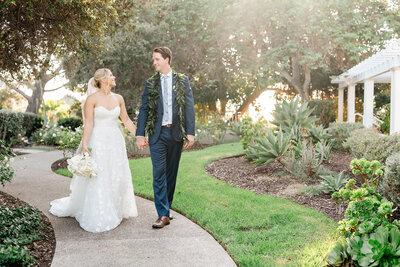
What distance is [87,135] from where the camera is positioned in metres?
4.82

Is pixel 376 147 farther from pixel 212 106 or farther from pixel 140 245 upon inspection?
pixel 212 106

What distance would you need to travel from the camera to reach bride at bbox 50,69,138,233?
15.2 feet

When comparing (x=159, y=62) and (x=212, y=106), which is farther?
(x=212, y=106)

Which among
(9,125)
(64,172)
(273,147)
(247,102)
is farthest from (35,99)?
(273,147)

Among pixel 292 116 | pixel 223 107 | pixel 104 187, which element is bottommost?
pixel 104 187

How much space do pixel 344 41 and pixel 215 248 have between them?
15456 mm

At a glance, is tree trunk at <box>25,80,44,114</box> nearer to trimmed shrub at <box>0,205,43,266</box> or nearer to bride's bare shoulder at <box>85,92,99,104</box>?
trimmed shrub at <box>0,205,43,266</box>

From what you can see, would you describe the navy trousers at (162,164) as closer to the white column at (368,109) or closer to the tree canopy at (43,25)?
the tree canopy at (43,25)

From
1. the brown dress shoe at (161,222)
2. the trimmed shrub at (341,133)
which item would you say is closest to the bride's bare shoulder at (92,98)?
the brown dress shoe at (161,222)

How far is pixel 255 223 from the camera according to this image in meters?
4.72

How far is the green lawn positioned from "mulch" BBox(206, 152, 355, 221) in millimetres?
315

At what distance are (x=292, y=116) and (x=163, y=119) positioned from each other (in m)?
5.60

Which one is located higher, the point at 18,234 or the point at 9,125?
the point at 9,125

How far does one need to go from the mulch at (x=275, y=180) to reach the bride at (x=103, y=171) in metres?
2.68
